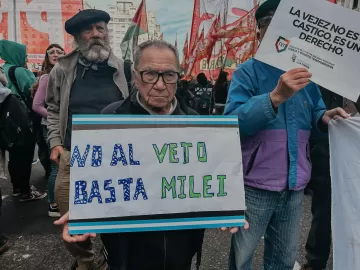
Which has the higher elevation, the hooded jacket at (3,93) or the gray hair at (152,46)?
the gray hair at (152,46)

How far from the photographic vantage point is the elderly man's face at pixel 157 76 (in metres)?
1.32

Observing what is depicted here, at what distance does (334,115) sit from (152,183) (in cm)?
104

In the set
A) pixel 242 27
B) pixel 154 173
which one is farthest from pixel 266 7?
pixel 242 27

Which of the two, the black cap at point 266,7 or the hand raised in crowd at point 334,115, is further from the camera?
the hand raised in crowd at point 334,115

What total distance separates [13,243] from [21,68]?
204cm

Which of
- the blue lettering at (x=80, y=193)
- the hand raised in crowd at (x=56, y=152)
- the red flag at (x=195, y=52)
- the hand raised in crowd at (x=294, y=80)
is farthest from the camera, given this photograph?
the red flag at (x=195, y=52)

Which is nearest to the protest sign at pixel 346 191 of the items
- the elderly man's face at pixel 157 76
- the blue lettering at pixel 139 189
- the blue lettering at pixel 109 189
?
the elderly man's face at pixel 157 76

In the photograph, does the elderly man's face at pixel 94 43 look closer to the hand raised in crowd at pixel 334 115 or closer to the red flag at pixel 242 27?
the hand raised in crowd at pixel 334 115

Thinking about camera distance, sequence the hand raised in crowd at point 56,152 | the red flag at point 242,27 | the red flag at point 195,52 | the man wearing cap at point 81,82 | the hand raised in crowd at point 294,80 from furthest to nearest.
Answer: the red flag at point 195,52
the red flag at point 242,27
the hand raised in crowd at point 56,152
the man wearing cap at point 81,82
the hand raised in crowd at point 294,80

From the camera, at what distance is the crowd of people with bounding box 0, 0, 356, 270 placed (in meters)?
1.36

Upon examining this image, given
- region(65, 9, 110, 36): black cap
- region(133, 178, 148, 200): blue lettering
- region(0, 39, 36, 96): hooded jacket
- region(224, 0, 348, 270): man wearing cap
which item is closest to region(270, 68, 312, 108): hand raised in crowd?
region(224, 0, 348, 270): man wearing cap

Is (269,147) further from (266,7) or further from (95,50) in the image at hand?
(95,50)

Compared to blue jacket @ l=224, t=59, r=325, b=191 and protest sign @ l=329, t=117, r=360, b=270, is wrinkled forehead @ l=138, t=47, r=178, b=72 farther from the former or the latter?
protest sign @ l=329, t=117, r=360, b=270

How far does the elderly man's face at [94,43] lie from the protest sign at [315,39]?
1.21 metres
